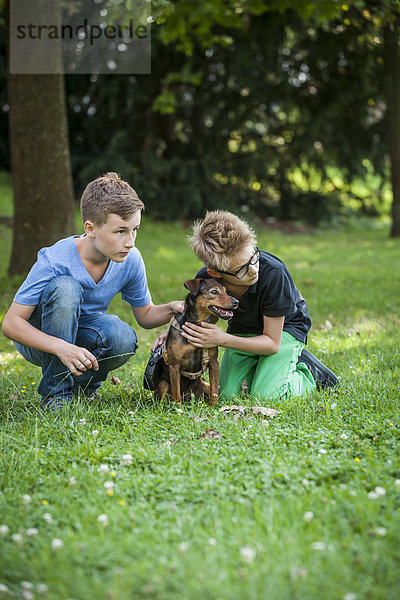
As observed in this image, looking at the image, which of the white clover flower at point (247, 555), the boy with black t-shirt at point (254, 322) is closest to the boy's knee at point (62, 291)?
the boy with black t-shirt at point (254, 322)

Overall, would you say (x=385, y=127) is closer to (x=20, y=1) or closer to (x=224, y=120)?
(x=224, y=120)

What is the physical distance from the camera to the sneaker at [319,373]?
4.24 meters

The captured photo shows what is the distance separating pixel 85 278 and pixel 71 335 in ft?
1.32

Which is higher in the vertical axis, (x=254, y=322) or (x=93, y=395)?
(x=254, y=322)

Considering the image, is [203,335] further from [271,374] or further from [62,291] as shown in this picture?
[62,291]

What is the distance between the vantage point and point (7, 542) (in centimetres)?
238

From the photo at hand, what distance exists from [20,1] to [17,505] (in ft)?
22.8

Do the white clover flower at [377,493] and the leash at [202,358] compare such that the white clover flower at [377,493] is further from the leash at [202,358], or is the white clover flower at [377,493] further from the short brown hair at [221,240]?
the short brown hair at [221,240]

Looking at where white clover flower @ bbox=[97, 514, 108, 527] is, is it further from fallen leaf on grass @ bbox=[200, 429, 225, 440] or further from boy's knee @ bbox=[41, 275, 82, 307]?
boy's knee @ bbox=[41, 275, 82, 307]

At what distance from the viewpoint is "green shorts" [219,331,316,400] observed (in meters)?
3.99

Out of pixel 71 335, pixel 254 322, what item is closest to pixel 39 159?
pixel 71 335

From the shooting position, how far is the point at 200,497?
2.65 m

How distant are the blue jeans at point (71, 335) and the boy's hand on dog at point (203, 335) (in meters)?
0.56

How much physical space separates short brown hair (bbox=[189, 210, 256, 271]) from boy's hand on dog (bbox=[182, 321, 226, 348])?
40cm
